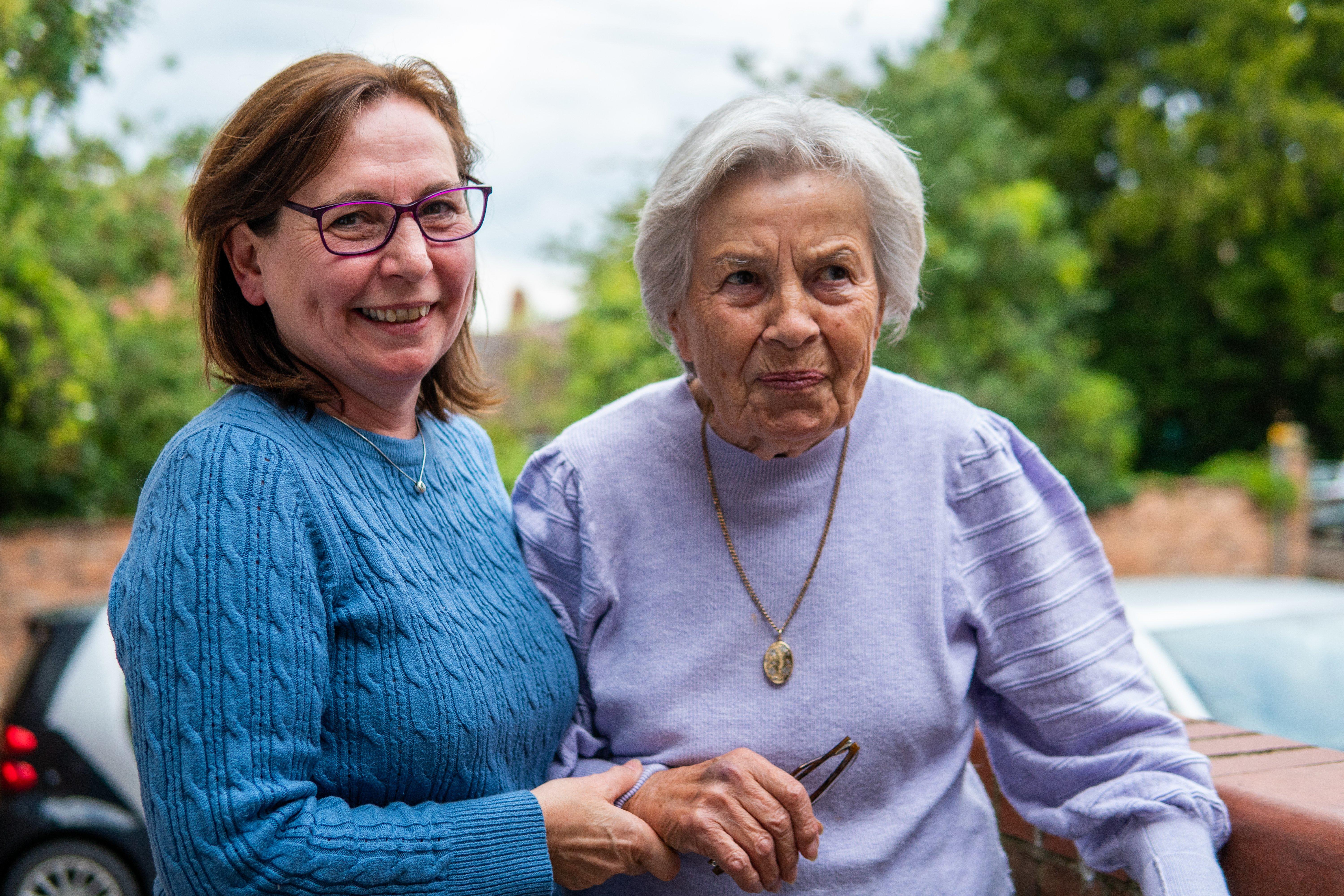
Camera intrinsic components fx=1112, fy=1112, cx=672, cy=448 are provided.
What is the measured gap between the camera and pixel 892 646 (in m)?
1.71

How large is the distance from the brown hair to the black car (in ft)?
13.6

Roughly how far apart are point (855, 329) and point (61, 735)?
4858 mm

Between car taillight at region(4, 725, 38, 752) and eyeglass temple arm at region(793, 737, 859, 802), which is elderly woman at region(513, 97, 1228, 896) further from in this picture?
car taillight at region(4, 725, 38, 752)

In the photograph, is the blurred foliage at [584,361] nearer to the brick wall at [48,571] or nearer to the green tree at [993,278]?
the green tree at [993,278]

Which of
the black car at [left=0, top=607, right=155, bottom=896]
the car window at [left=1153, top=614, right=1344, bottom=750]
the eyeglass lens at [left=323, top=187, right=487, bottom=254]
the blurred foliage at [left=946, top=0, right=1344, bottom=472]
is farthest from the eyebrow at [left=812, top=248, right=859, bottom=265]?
the blurred foliage at [left=946, top=0, right=1344, bottom=472]

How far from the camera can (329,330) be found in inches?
60.3

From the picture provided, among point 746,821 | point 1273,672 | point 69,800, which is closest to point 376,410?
point 746,821

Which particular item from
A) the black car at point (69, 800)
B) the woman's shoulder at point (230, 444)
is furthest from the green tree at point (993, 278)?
the woman's shoulder at point (230, 444)

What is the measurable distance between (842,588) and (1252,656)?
2670mm

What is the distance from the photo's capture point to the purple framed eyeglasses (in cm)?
150

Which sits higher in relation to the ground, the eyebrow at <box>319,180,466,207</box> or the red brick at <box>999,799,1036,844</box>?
the eyebrow at <box>319,180,466,207</box>

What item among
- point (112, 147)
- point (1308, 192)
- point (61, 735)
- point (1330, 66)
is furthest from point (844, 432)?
point (1308, 192)

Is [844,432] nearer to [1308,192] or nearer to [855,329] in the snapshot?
[855,329]

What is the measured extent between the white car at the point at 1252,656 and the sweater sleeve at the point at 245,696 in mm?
2608
